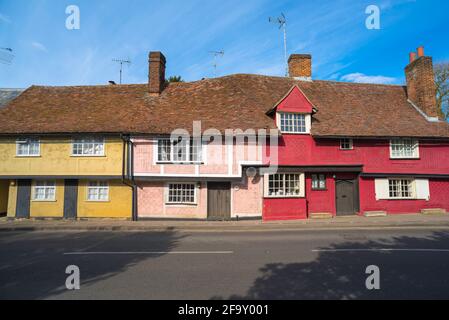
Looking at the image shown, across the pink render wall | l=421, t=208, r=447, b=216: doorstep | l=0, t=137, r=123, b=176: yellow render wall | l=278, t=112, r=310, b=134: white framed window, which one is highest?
l=278, t=112, r=310, b=134: white framed window

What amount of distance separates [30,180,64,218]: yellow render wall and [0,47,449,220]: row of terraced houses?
0.06m

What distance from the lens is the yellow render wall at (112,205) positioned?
15766 millimetres

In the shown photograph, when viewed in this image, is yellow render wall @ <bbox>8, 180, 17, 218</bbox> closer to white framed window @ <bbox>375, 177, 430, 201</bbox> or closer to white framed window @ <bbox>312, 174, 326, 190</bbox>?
white framed window @ <bbox>312, 174, 326, 190</bbox>

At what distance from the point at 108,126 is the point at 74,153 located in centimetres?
280

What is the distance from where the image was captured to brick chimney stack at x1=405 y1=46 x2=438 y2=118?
17703mm

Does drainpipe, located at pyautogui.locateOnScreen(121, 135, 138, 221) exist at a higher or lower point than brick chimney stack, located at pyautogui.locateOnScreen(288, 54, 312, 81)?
lower

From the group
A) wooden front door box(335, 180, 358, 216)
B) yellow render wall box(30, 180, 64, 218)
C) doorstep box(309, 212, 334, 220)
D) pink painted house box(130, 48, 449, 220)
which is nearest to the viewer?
pink painted house box(130, 48, 449, 220)

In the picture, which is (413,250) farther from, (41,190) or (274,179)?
(41,190)

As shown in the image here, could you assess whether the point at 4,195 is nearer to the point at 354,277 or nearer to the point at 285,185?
the point at 285,185

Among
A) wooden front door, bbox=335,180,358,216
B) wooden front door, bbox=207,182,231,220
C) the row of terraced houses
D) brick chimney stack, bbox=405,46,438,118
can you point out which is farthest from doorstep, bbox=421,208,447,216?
wooden front door, bbox=207,182,231,220

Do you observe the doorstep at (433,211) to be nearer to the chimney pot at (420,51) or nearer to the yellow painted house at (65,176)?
the chimney pot at (420,51)

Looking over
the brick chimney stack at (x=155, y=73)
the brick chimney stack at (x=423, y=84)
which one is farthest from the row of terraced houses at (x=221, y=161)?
the brick chimney stack at (x=155, y=73)

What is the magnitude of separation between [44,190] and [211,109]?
38.4 ft
